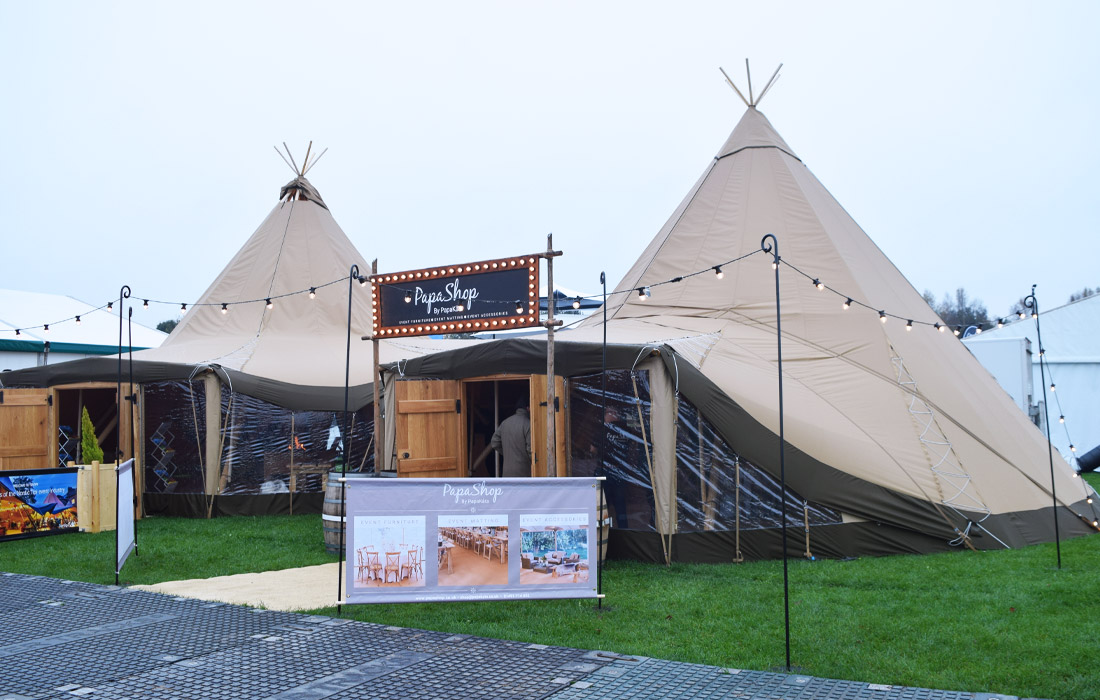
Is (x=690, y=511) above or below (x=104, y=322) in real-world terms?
below

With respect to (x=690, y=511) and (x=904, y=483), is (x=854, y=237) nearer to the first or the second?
(x=904, y=483)

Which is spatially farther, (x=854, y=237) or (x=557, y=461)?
(x=854, y=237)

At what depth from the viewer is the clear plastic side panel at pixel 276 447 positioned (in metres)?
12.8

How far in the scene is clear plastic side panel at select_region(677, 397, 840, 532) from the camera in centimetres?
853

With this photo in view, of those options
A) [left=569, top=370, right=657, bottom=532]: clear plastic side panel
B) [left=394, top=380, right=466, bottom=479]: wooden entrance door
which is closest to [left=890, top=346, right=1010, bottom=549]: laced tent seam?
[left=569, top=370, right=657, bottom=532]: clear plastic side panel

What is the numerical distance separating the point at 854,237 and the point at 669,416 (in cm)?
487

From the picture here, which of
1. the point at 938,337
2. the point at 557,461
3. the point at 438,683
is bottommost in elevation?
the point at 438,683

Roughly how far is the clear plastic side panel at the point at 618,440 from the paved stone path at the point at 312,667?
3.22 metres

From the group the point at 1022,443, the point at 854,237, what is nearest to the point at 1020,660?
the point at 1022,443

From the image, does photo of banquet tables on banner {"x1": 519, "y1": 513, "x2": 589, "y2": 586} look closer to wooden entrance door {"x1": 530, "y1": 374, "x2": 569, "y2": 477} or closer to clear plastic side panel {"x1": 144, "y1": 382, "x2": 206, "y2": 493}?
wooden entrance door {"x1": 530, "y1": 374, "x2": 569, "y2": 477}

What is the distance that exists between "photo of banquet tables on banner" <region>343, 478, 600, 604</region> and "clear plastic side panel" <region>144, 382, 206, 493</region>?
7.44m

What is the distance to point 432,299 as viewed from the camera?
8.91 meters

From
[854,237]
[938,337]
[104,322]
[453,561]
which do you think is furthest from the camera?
[104,322]

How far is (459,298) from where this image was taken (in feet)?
28.4
